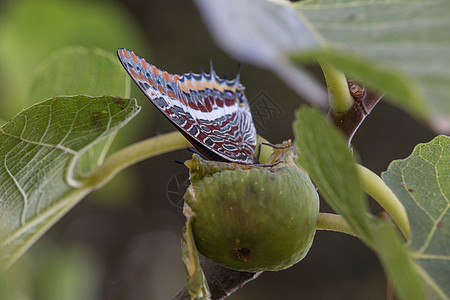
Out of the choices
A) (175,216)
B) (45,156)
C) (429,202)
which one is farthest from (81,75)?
(175,216)

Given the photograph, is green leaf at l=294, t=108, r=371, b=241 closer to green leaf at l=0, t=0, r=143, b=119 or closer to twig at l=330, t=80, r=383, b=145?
twig at l=330, t=80, r=383, b=145

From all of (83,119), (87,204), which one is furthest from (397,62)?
(87,204)

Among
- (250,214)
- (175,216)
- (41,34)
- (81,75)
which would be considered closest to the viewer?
(250,214)

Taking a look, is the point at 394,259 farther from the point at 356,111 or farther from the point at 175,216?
the point at 175,216

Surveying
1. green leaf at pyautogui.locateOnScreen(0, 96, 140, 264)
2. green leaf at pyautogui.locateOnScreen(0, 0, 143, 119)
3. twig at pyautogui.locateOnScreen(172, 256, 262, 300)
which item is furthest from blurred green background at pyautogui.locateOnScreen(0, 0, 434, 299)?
twig at pyautogui.locateOnScreen(172, 256, 262, 300)

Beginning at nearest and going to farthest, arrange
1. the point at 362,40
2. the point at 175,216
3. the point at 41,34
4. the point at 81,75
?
1. the point at 362,40
2. the point at 81,75
3. the point at 41,34
4. the point at 175,216

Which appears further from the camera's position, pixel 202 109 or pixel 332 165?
pixel 202 109
